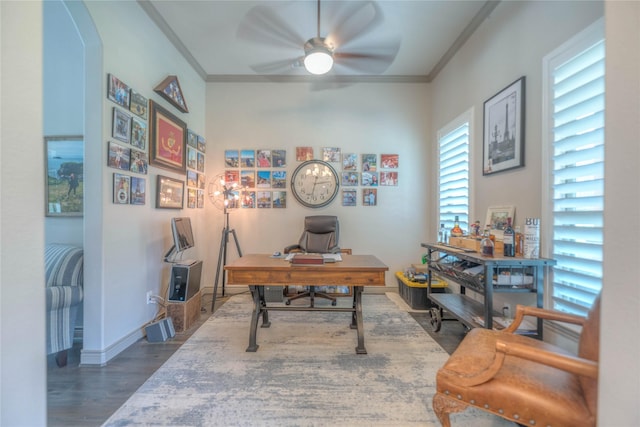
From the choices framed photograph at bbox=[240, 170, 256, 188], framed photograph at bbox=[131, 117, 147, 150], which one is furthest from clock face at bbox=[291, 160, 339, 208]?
framed photograph at bbox=[131, 117, 147, 150]

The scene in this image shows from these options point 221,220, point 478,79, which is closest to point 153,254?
point 221,220

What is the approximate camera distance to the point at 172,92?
283cm

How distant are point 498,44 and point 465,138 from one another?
0.91m

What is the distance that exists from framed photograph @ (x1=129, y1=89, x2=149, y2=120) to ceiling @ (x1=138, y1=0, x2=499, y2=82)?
35.7 inches

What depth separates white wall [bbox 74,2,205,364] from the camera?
1.98m

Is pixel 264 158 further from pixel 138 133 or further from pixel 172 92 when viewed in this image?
pixel 138 133

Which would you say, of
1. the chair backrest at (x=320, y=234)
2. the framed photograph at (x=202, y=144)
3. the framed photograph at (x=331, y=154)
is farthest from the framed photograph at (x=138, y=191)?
the framed photograph at (x=331, y=154)

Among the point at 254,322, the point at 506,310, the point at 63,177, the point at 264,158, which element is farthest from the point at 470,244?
the point at 63,177

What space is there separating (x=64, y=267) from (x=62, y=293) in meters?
0.21

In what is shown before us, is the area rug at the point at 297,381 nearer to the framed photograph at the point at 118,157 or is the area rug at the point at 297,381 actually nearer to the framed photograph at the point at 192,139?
the framed photograph at the point at 118,157

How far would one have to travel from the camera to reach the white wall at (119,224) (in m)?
1.98

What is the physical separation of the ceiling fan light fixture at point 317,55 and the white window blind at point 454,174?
1741 millimetres

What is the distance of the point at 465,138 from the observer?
2.91 metres

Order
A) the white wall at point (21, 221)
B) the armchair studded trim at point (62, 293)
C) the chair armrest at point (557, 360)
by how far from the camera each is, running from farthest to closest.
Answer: the armchair studded trim at point (62, 293) < the chair armrest at point (557, 360) < the white wall at point (21, 221)
